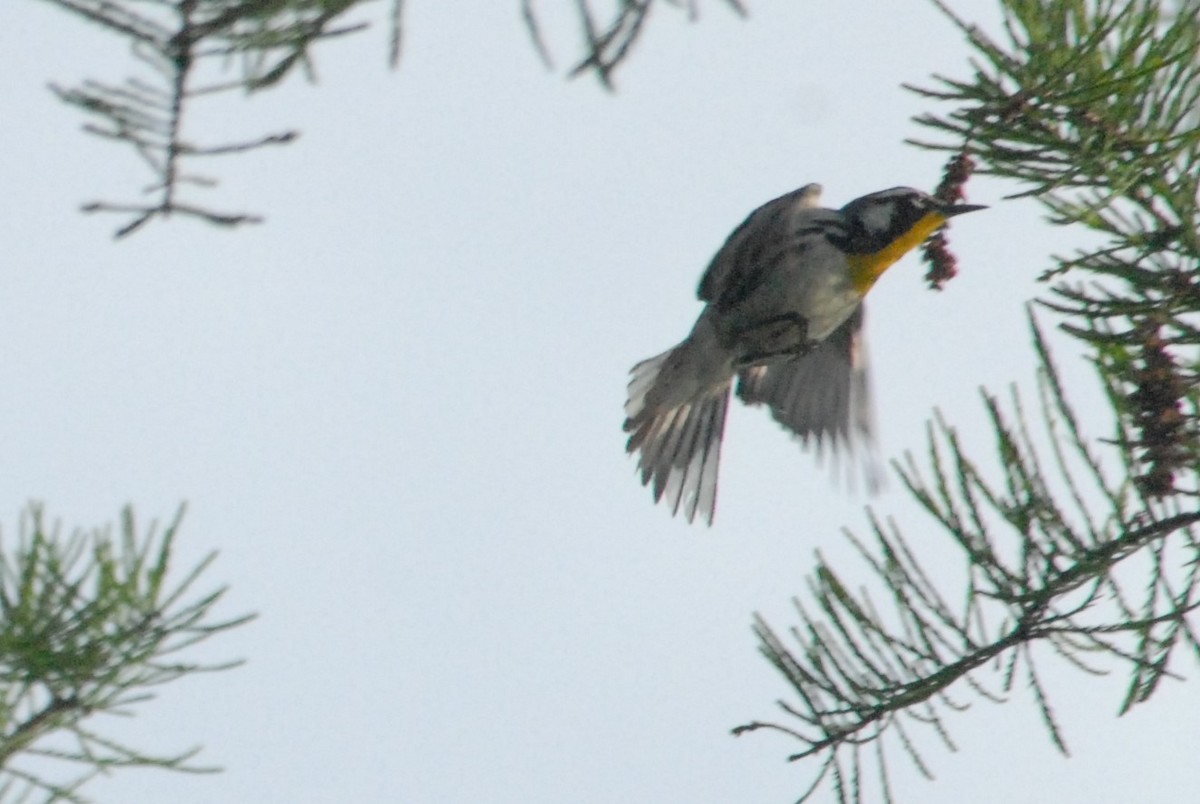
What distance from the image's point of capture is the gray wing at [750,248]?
4.09 metres

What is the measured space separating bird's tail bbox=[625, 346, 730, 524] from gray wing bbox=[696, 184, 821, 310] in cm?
35

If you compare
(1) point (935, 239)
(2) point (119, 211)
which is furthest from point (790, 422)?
(2) point (119, 211)

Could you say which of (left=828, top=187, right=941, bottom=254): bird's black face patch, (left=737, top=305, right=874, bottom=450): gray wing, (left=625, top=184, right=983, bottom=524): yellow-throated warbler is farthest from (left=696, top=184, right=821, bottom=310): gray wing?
(left=737, top=305, right=874, bottom=450): gray wing

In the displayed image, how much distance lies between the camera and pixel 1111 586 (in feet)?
6.11

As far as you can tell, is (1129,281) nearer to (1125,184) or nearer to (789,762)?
(1125,184)

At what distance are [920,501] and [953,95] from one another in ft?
1.60

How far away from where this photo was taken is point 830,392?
4441 millimetres

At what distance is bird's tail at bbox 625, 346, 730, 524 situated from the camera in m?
4.52

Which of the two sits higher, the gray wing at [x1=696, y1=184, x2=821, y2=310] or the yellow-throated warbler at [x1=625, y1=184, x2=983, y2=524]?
the gray wing at [x1=696, y1=184, x2=821, y2=310]

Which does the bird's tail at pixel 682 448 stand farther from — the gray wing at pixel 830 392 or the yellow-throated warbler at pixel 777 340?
the gray wing at pixel 830 392

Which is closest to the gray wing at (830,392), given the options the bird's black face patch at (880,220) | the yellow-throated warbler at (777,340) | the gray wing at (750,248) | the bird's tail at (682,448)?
the yellow-throated warbler at (777,340)

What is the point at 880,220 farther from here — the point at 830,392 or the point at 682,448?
the point at 682,448

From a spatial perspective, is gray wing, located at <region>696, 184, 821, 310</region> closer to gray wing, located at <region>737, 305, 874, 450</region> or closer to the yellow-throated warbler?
the yellow-throated warbler

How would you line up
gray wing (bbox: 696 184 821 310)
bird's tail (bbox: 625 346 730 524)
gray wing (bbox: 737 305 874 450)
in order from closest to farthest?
gray wing (bbox: 696 184 821 310) → gray wing (bbox: 737 305 874 450) → bird's tail (bbox: 625 346 730 524)
